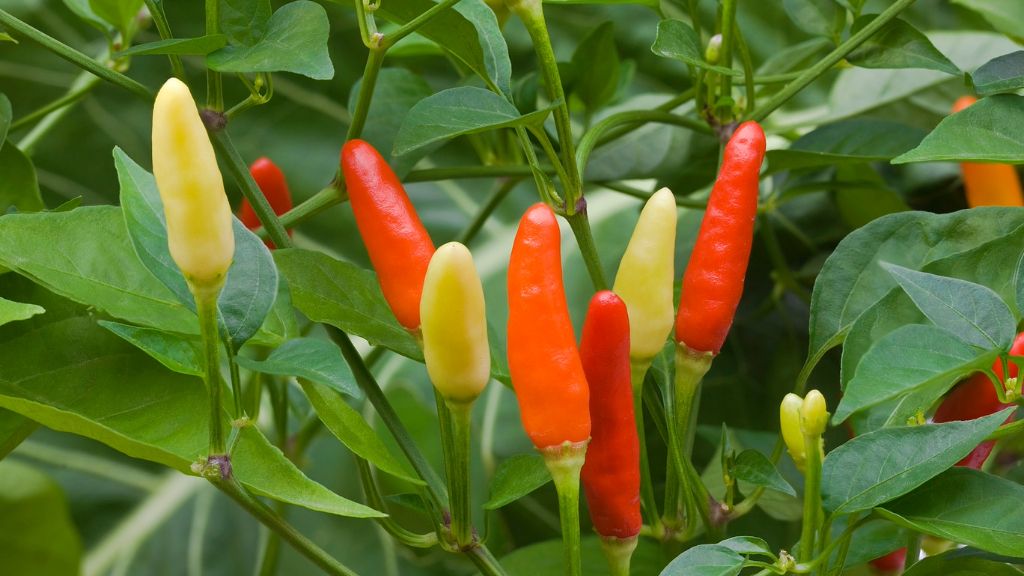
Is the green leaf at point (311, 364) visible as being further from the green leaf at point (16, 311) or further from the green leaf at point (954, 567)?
the green leaf at point (954, 567)

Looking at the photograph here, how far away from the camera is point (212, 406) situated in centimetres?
31

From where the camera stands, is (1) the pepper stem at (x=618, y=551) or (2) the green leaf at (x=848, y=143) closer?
(1) the pepper stem at (x=618, y=551)

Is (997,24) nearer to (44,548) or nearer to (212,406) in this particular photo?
(212,406)

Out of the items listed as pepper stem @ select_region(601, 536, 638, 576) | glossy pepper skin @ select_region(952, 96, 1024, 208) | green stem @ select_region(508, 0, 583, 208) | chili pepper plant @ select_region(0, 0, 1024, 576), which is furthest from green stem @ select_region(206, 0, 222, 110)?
glossy pepper skin @ select_region(952, 96, 1024, 208)

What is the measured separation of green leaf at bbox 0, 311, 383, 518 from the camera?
350 mm

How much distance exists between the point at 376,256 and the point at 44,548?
13.2 inches

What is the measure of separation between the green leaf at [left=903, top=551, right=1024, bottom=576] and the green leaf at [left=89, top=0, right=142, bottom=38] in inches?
15.8

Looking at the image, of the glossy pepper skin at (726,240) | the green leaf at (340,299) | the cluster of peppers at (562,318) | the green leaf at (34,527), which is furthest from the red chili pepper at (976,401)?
the green leaf at (34,527)

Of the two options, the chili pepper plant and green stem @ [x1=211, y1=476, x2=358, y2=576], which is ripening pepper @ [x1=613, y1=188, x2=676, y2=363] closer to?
the chili pepper plant

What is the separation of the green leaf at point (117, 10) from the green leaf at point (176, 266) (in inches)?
7.5

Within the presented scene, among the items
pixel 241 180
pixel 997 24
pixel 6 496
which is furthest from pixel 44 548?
pixel 997 24

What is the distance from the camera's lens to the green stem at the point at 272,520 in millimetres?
325

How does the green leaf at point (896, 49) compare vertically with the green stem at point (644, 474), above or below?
above

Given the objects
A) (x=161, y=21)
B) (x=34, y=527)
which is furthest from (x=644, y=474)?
(x=34, y=527)
